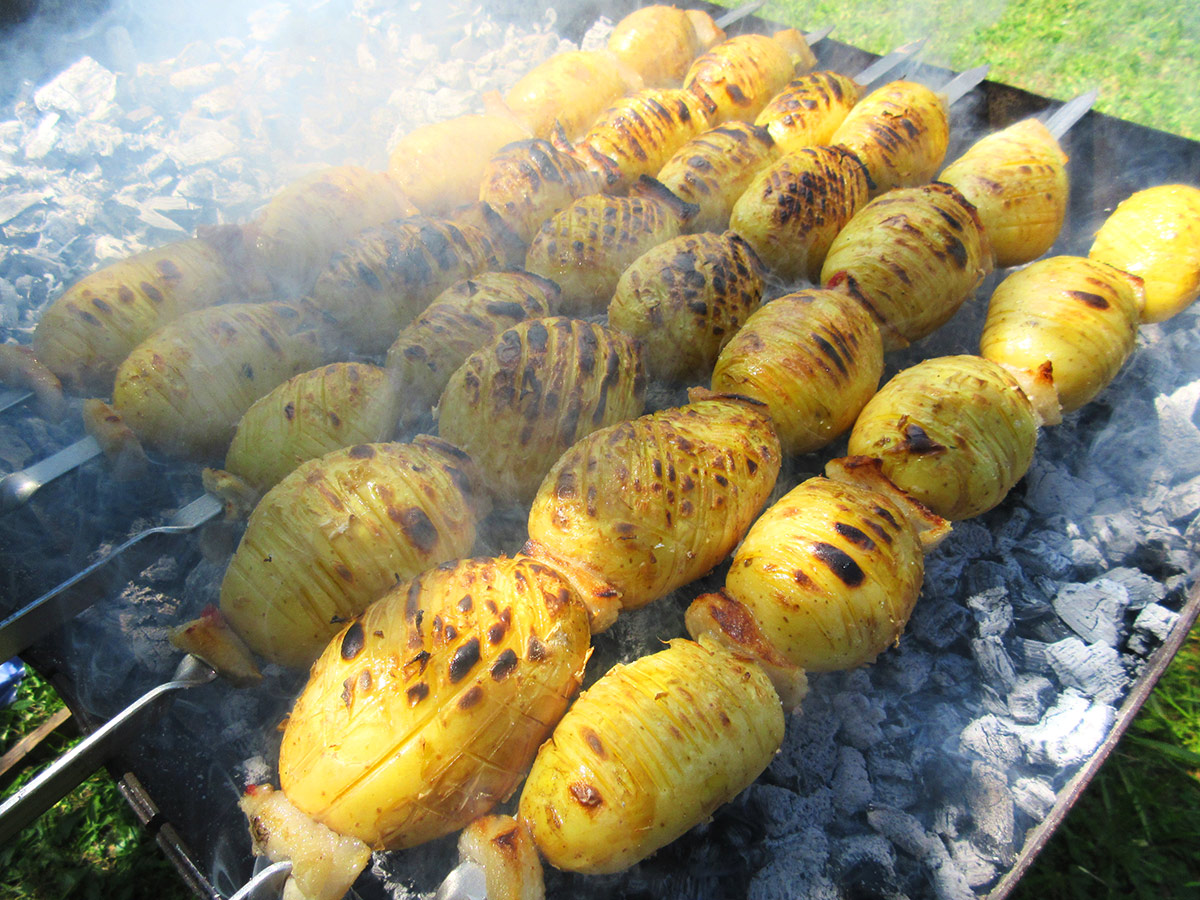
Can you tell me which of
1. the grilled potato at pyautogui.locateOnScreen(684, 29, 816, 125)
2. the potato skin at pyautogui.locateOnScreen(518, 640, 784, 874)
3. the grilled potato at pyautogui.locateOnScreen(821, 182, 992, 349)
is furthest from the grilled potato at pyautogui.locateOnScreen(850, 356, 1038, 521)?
the grilled potato at pyautogui.locateOnScreen(684, 29, 816, 125)

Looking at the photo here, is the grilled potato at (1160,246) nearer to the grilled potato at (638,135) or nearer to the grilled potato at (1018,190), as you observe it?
the grilled potato at (1018,190)

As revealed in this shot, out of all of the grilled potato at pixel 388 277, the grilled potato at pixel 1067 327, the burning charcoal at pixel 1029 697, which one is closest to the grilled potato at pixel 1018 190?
the grilled potato at pixel 1067 327

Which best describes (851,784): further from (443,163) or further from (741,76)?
(741,76)

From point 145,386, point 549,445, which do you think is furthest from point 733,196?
point 145,386

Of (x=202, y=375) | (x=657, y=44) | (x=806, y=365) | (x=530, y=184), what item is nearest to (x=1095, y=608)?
(x=806, y=365)

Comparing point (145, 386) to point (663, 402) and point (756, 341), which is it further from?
point (756, 341)
